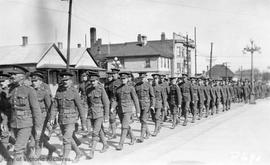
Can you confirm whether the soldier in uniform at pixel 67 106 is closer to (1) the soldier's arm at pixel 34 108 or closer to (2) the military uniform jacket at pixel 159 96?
(1) the soldier's arm at pixel 34 108

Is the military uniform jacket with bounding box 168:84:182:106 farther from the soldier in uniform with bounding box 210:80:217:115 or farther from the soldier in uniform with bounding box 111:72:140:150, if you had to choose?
the soldier in uniform with bounding box 210:80:217:115

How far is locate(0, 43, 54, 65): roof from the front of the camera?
131 ft

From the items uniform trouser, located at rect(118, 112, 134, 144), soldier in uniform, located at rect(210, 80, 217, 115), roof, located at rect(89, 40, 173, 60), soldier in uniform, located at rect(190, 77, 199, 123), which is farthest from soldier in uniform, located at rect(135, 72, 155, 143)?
roof, located at rect(89, 40, 173, 60)

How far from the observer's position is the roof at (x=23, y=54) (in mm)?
39809

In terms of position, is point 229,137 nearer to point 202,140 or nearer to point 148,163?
point 202,140

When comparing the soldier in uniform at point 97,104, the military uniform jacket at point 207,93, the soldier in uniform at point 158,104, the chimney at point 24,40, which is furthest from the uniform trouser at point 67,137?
the chimney at point 24,40

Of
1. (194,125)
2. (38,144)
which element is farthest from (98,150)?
(194,125)

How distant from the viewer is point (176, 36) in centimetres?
6228

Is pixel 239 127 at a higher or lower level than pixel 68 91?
lower

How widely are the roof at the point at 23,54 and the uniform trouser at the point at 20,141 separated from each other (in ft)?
110

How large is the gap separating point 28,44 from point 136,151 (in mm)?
38933

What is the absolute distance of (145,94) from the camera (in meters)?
10.8

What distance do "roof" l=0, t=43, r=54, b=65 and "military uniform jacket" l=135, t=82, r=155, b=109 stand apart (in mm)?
29816

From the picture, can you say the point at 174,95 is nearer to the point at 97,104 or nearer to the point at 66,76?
the point at 97,104
